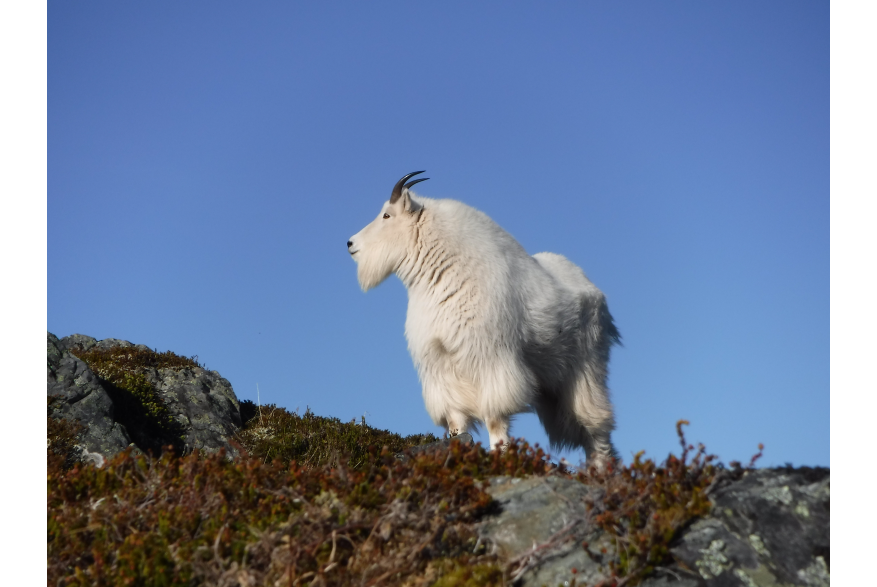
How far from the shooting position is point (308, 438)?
391 inches

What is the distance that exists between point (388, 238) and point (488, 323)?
1.98 metres

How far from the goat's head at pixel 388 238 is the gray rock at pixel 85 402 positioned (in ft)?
11.6

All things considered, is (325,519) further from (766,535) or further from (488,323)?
(488,323)

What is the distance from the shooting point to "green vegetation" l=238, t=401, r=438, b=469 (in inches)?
368

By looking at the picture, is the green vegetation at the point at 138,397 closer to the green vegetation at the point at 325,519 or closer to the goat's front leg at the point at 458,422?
the goat's front leg at the point at 458,422

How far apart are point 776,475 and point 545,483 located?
4.03ft

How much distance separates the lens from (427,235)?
890cm

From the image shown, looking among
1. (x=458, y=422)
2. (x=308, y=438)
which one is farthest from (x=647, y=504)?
(x=308, y=438)

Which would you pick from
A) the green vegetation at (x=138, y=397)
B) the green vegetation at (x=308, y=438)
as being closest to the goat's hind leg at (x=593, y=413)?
the green vegetation at (x=308, y=438)

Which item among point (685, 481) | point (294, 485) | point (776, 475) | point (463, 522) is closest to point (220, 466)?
point (294, 485)

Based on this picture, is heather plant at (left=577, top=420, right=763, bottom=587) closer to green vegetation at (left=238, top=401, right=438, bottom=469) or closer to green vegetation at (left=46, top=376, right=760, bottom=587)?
green vegetation at (left=46, top=376, right=760, bottom=587)

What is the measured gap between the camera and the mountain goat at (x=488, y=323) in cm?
806
